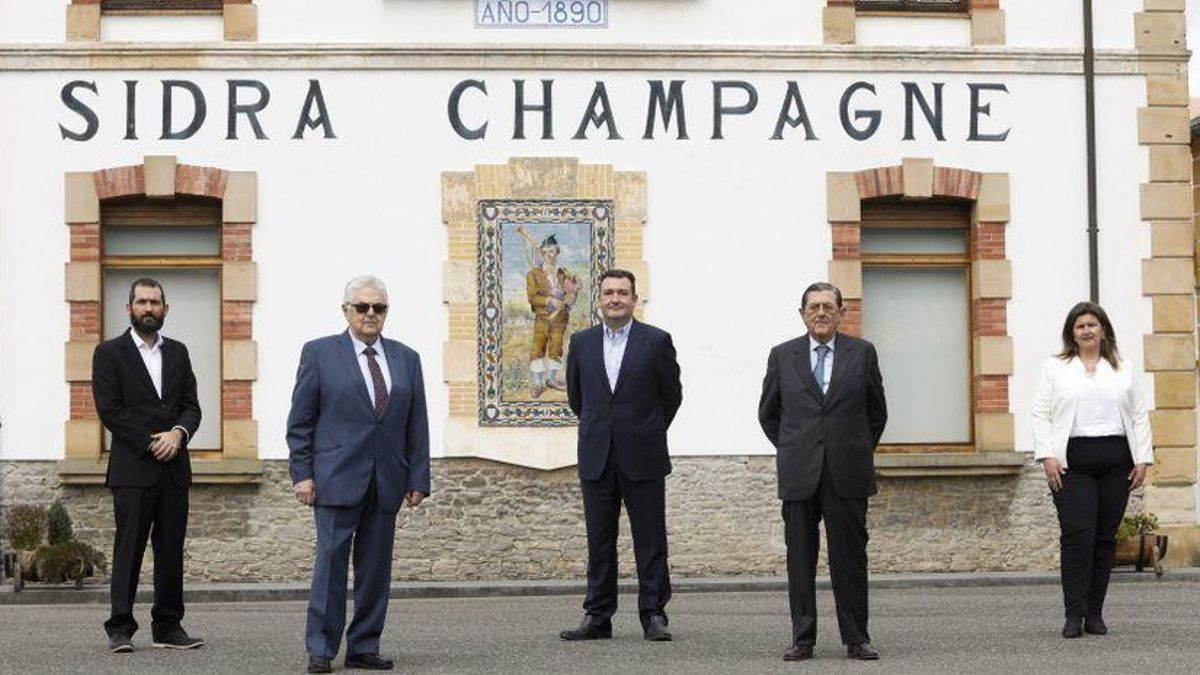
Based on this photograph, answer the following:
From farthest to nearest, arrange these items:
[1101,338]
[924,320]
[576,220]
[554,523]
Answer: [924,320] < [576,220] < [554,523] < [1101,338]

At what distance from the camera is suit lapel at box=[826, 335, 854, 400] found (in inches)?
451

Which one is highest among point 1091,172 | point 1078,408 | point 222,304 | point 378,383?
point 1091,172

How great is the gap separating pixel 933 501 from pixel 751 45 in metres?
4.06

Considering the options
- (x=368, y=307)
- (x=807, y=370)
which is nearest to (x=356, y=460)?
(x=368, y=307)

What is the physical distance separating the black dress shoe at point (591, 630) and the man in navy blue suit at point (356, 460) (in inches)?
58.6

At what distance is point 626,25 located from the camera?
750 inches

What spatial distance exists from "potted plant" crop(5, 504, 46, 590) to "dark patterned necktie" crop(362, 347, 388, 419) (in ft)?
22.7

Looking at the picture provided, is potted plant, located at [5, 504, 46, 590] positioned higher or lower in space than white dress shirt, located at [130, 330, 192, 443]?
lower

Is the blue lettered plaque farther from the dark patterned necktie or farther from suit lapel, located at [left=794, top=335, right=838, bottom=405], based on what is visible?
the dark patterned necktie

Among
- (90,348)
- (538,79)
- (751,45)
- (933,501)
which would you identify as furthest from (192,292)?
(933,501)

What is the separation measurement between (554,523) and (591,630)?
6.32 metres

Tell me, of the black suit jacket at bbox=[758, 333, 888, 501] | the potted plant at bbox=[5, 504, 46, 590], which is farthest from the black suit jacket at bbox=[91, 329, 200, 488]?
the potted plant at bbox=[5, 504, 46, 590]

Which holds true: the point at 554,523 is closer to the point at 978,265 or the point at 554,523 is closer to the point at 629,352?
the point at 978,265

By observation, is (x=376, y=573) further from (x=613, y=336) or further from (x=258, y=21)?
(x=258, y=21)
